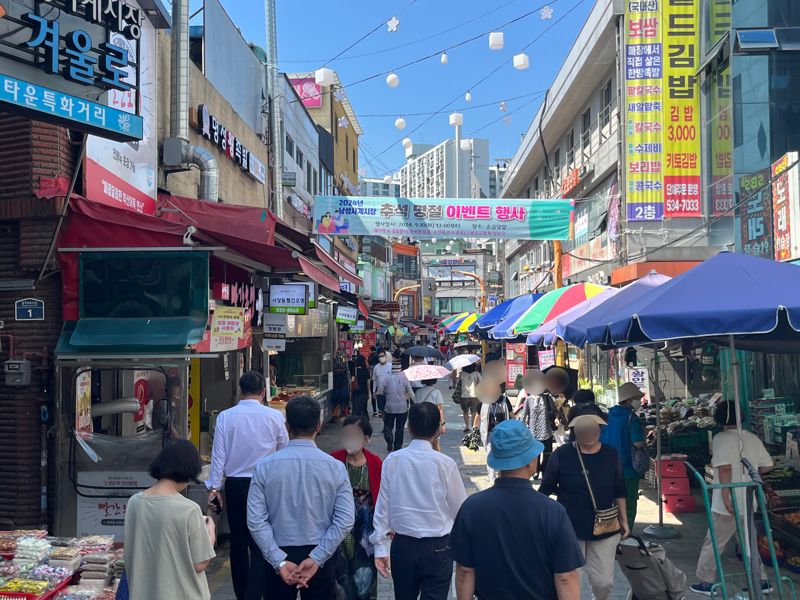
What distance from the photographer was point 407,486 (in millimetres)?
4426

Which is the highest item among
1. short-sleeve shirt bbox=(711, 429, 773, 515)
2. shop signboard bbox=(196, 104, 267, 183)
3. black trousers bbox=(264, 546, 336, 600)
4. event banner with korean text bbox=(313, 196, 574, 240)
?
shop signboard bbox=(196, 104, 267, 183)

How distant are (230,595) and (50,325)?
3.06 m

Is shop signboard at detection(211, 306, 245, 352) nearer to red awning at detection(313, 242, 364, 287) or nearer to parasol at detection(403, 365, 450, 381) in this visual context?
red awning at detection(313, 242, 364, 287)

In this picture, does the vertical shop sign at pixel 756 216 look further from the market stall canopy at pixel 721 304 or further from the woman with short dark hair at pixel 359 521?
the woman with short dark hair at pixel 359 521

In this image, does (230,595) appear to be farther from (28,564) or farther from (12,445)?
(12,445)

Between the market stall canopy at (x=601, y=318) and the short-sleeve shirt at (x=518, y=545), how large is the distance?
3.46 meters

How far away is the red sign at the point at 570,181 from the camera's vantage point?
76.7ft

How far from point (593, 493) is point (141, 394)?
236 inches

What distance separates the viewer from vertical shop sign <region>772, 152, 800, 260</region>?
9.80 metres

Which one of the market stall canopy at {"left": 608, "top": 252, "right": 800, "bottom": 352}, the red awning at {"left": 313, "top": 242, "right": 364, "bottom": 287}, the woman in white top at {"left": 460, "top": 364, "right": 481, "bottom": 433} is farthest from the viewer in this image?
the woman in white top at {"left": 460, "top": 364, "right": 481, "bottom": 433}

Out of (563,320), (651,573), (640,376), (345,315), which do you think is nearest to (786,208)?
(563,320)

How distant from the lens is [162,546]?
3.81 meters

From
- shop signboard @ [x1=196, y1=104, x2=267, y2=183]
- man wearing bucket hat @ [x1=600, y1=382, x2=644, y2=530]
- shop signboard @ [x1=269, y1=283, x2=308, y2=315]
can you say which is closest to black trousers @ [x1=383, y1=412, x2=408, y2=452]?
shop signboard @ [x1=269, y1=283, x2=308, y2=315]

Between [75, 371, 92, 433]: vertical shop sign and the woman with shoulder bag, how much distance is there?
15.2 ft
